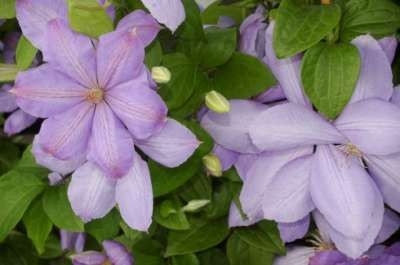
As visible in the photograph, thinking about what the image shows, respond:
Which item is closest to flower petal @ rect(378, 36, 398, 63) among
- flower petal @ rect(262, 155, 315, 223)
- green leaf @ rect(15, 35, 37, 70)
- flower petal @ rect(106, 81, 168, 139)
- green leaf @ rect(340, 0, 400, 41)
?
green leaf @ rect(340, 0, 400, 41)

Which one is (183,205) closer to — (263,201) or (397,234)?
(263,201)

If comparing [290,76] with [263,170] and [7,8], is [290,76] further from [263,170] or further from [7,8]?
[7,8]

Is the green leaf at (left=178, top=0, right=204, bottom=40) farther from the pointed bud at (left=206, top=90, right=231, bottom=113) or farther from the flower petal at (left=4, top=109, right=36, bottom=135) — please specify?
the flower petal at (left=4, top=109, right=36, bottom=135)

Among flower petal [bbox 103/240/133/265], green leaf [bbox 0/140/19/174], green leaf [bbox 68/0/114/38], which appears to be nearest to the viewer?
green leaf [bbox 68/0/114/38]

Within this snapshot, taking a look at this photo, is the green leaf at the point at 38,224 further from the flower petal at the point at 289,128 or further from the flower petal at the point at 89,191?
the flower petal at the point at 289,128

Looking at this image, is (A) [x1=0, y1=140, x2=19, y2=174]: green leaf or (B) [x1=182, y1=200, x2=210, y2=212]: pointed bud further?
(A) [x1=0, y1=140, x2=19, y2=174]: green leaf

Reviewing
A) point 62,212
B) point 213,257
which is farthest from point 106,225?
point 213,257
